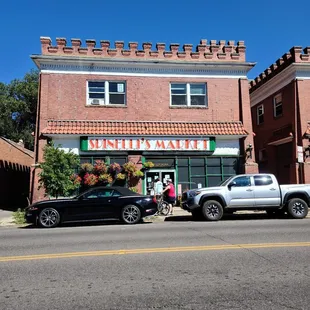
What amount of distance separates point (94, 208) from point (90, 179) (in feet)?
16.4

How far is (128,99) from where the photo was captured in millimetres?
18906

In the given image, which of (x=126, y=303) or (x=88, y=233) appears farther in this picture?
(x=88, y=233)

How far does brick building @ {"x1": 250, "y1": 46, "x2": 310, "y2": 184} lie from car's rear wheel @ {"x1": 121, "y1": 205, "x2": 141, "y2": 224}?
1040 centimetres

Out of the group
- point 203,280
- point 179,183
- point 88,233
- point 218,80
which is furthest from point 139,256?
point 218,80

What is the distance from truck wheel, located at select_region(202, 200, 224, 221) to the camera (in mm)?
12898

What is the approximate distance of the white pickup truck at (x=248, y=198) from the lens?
13.0 m

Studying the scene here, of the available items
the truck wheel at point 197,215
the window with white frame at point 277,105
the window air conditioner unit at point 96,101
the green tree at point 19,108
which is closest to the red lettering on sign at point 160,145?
the window air conditioner unit at point 96,101

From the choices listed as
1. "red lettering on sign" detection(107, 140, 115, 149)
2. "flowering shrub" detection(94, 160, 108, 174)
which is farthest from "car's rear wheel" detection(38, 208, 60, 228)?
"red lettering on sign" detection(107, 140, 115, 149)

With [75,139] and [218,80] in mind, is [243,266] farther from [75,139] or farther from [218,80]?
[218,80]

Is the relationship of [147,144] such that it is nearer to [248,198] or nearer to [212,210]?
[212,210]

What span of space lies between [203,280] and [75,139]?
1415 centimetres

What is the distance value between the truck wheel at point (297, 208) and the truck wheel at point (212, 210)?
274 centimetres

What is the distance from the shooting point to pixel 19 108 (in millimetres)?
40375

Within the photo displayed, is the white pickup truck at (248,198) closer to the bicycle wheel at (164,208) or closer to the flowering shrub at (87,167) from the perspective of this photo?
the bicycle wheel at (164,208)
